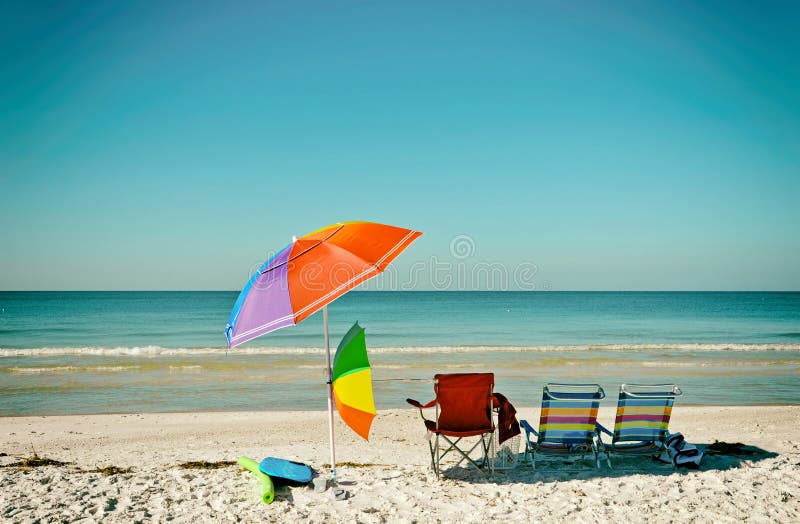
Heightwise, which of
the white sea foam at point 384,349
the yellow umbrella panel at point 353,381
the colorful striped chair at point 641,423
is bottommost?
the white sea foam at point 384,349

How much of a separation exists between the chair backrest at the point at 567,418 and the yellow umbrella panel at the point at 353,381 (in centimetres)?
190

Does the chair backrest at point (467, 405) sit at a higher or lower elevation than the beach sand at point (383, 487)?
higher

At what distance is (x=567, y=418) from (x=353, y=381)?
2316mm

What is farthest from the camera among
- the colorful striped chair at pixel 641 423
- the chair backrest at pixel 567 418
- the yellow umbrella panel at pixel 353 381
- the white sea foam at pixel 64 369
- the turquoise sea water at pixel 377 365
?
the white sea foam at pixel 64 369

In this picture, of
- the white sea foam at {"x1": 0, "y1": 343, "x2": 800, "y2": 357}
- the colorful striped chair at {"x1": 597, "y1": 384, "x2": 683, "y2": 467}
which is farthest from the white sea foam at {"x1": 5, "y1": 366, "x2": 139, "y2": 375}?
the colorful striped chair at {"x1": 597, "y1": 384, "x2": 683, "y2": 467}

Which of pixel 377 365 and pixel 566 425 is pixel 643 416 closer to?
pixel 566 425

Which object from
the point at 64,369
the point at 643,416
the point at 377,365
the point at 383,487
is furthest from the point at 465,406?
the point at 64,369

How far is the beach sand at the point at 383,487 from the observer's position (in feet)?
13.9

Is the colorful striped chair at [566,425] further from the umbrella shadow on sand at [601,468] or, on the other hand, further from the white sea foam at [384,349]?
the white sea foam at [384,349]

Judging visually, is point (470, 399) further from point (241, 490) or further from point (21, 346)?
point (21, 346)

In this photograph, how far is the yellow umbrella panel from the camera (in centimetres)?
456

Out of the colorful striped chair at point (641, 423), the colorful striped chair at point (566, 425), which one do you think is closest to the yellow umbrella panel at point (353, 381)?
the colorful striped chair at point (566, 425)

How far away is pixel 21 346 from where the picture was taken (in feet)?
67.9

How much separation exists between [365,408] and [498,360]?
12.7 metres
